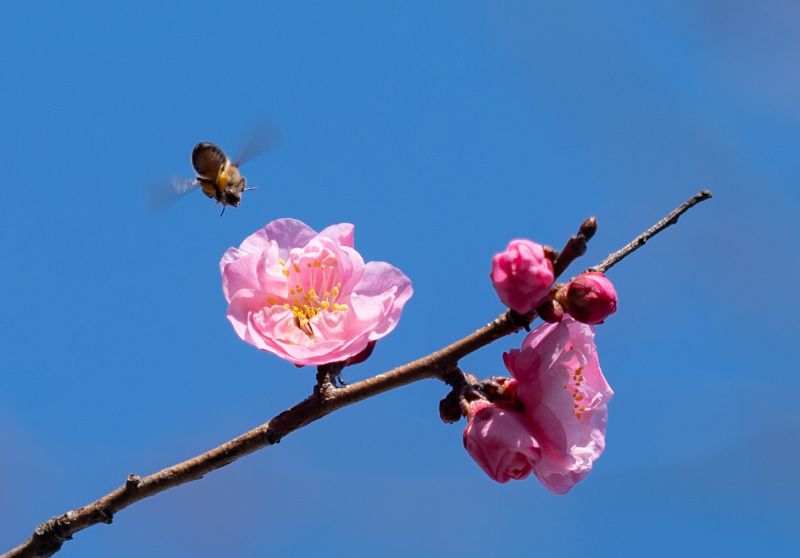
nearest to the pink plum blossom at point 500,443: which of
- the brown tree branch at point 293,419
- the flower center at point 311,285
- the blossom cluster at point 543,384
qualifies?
the blossom cluster at point 543,384

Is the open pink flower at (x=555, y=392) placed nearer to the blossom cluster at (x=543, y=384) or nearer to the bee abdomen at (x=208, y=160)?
the blossom cluster at (x=543, y=384)

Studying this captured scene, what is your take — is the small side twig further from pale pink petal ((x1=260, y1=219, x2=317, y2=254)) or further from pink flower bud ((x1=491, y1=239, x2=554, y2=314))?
pale pink petal ((x1=260, y1=219, x2=317, y2=254))

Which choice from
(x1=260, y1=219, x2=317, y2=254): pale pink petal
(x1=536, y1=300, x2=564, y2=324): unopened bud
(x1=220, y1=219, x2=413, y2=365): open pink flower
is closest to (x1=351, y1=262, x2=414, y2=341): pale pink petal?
(x1=220, y1=219, x2=413, y2=365): open pink flower

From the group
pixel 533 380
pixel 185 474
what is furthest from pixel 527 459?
pixel 185 474

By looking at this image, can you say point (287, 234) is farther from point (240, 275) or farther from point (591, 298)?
point (591, 298)

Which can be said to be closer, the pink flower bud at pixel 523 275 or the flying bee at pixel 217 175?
the pink flower bud at pixel 523 275

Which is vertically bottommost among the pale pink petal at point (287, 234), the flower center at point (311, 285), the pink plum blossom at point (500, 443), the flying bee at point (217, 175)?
the pink plum blossom at point (500, 443)

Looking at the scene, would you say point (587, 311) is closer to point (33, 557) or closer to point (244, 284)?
point (244, 284)

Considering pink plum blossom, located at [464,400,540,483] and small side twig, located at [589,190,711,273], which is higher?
small side twig, located at [589,190,711,273]
